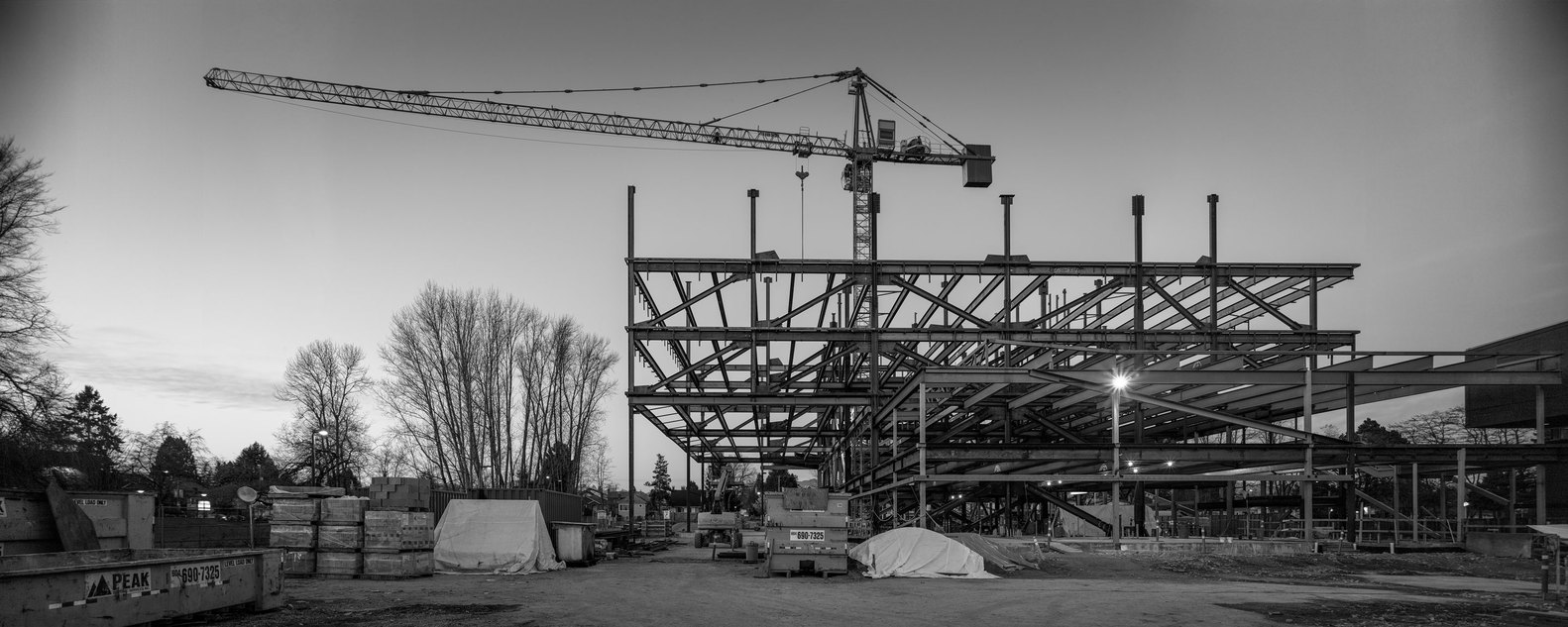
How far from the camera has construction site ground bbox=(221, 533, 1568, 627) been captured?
51.3 feet

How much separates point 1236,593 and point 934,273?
21315 mm

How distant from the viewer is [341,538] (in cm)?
2384

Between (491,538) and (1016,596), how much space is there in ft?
46.4

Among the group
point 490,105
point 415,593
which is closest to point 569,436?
point 490,105

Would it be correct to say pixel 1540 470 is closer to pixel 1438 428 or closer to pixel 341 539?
pixel 341 539

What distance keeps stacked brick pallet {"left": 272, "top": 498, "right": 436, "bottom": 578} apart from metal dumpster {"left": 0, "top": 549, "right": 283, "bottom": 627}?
240 inches

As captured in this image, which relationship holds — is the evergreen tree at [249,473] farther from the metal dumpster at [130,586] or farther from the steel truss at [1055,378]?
the metal dumpster at [130,586]

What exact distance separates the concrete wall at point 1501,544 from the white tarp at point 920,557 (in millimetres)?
14596

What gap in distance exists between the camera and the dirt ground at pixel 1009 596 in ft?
51.3

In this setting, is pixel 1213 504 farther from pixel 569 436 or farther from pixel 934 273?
pixel 569 436

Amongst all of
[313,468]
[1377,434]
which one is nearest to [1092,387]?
[313,468]

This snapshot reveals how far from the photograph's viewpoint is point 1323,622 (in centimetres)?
1523

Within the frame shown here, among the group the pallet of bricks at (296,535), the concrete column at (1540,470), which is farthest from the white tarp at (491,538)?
the concrete column at (1540,470)

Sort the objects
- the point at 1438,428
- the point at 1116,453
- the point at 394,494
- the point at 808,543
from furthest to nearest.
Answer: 1. the point at 1438,428
2. the point at 1116,453
3. the point at 394,494
4. the point at 808,543
